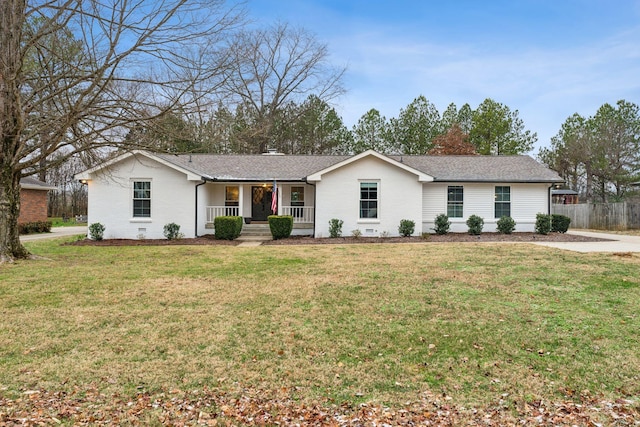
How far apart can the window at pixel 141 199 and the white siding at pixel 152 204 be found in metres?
0.16

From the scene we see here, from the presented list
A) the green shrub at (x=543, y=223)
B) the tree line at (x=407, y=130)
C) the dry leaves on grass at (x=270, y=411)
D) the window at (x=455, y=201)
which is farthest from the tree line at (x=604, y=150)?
the dry leaves on grass at (x=270, y=411)

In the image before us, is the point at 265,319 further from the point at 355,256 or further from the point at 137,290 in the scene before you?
the point at 355,256

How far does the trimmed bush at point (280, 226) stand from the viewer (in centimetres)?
1609

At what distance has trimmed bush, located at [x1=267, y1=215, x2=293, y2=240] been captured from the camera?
16094 millimetres

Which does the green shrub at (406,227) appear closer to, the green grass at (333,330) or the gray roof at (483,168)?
the gray roof at (483,168)

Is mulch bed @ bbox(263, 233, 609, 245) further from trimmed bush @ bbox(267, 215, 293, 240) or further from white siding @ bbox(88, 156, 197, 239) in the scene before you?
white siding @ bbox(88, 156, 197, 239)

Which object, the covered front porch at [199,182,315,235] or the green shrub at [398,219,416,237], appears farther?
the covered front porch at [199,182,315,235]

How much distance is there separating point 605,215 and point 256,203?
20.8 m

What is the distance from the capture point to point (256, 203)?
19875mm

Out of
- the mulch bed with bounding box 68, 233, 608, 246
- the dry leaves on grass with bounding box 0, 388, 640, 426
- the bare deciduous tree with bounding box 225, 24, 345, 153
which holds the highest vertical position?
the bare deciduous tree with bounding box 225, 24, 345, 153

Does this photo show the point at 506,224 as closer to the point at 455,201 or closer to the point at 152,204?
the point at 455,201

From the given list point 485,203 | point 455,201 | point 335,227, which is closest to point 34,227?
point 335,227

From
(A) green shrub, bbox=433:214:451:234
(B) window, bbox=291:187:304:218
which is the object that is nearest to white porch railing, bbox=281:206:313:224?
(B) window, bbox=291:187:304:218

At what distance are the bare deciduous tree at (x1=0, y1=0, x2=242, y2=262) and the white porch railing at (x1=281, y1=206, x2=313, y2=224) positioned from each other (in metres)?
9.63
